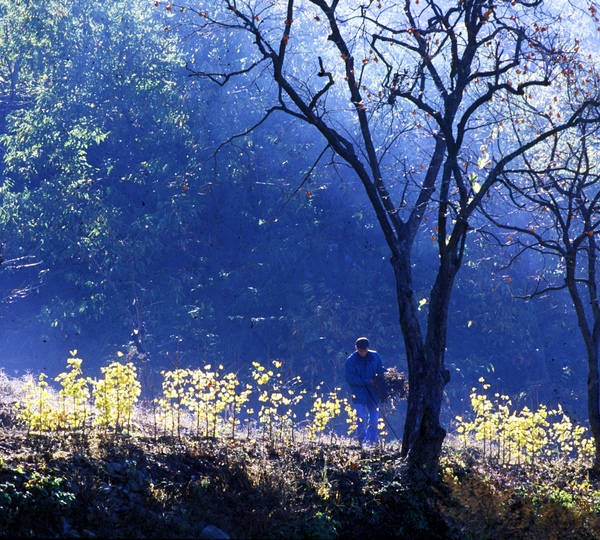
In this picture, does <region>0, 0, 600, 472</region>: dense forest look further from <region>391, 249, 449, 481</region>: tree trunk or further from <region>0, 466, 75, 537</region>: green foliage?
<region>0, 466, 75, 537</region>: green foliage

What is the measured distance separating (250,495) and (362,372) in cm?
464

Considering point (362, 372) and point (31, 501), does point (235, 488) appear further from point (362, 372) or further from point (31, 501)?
point (362, 372)

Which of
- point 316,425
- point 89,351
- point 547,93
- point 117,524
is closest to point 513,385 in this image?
point 547,93

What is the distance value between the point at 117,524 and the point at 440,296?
375 cm

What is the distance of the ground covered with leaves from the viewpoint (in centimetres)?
604

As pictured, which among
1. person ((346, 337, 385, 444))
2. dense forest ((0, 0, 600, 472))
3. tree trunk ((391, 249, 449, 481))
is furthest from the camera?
dense forest ((0, 0, 600, 472))

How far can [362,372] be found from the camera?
37.1 ft

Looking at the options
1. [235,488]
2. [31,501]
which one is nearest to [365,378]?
[235,488]

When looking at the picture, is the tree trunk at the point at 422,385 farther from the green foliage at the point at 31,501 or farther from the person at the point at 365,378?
the green foliage at the point at 31,501

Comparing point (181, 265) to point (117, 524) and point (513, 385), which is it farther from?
Answer: point (117, 524)

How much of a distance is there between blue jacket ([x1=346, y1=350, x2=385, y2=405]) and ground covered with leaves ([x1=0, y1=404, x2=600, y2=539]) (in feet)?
8.96

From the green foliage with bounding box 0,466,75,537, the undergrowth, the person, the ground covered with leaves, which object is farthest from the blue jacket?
the green foliage with bounding box 0,466,75,537

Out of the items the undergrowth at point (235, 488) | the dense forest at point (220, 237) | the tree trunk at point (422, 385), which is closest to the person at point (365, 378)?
the undergrowth at point (235, 488)

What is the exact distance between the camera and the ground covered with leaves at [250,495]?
19.8 ft
